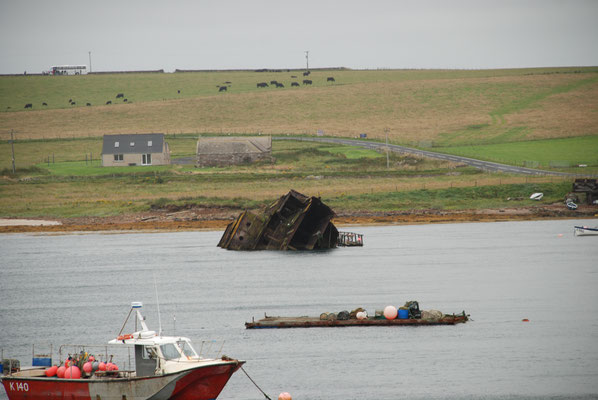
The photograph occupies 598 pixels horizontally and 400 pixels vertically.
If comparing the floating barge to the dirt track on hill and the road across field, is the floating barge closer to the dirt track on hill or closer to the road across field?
the dirt track on hill

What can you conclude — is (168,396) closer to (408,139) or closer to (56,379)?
(56,379)

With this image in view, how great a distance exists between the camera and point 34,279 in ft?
214

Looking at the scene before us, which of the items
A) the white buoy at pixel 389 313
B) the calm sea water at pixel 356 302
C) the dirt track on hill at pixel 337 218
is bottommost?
the calm sea water at pixel 356 302

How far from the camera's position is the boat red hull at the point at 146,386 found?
2897 cm

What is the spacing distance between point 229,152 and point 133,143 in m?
18.3

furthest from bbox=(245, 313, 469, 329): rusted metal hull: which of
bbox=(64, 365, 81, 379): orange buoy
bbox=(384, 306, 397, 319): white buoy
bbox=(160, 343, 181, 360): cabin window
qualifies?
bbox=(64, 365, 81, 379): orange buoy

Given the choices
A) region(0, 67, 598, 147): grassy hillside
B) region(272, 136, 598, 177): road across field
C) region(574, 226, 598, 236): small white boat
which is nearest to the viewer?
region(574, 226, 598, 236): small white boat

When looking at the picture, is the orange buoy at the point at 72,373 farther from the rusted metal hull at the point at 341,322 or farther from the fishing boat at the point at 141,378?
the rusted metal hull at the point at 341,322

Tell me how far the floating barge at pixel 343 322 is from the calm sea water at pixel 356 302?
442 mm

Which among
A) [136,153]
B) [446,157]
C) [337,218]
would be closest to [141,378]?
[337,218]

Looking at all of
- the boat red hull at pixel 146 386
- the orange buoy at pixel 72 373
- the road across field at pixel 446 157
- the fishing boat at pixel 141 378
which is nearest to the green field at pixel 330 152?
the road across field at pixel 446 157

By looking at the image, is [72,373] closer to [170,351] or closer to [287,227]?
[170,351]

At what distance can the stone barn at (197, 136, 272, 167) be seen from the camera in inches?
5251

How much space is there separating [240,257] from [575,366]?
1603 inches
